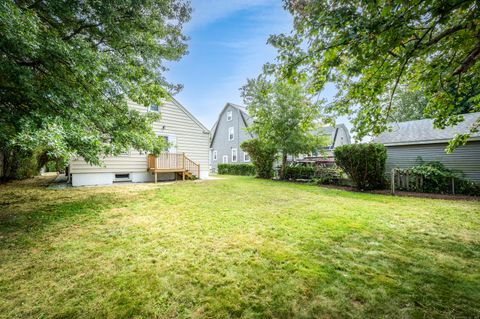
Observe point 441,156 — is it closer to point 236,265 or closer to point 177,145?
point 236,265

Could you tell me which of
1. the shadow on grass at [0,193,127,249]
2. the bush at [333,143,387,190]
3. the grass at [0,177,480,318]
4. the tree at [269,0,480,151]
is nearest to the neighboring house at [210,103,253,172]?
the bush at [333,143,387,190]

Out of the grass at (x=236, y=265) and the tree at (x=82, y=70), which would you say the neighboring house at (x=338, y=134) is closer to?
the grass at (x=236, y=265)

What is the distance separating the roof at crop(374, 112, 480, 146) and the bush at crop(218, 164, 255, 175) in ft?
36.9

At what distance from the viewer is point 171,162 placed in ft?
40.7

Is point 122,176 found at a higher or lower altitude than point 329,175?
higher

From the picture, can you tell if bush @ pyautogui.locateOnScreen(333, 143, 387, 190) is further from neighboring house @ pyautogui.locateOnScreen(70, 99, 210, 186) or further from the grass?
neighboring house @ pyautogui.locateOnScreen(70, 99, 210, 186)

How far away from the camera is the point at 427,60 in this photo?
4.57m

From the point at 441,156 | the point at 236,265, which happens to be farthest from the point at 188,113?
the point at 441,156

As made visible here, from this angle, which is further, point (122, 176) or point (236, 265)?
point (122, 176)

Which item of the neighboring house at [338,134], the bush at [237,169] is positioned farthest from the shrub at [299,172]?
the neighboring house at [338,134]

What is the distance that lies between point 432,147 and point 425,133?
4.49 feet

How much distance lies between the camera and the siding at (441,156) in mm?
10469

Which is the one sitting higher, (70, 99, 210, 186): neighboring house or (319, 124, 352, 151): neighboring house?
(319, 124, 352, 151): neighboring house

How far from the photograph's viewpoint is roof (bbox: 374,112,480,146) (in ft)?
37.5
